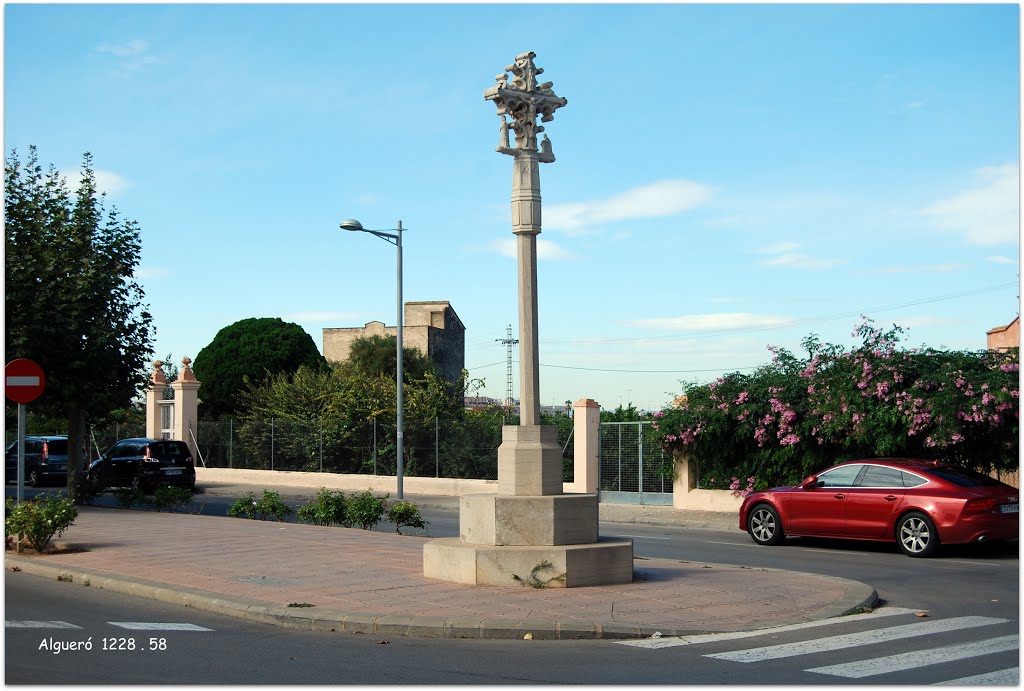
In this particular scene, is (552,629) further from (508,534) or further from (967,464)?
(967,464)

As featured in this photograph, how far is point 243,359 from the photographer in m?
48.1

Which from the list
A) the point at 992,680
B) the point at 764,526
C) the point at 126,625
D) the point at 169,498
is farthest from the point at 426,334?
the point at 992,680

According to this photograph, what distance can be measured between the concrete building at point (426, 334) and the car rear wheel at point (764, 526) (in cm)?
3280

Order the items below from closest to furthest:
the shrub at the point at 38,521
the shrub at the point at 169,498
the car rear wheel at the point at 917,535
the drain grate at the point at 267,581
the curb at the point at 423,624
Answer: the curb at the point at 423,624
the drain grate at the point at 267,581
the shrub at the point at 38,521
the car rear wheel at the point at 917,535
the shrub at the point at 169,498

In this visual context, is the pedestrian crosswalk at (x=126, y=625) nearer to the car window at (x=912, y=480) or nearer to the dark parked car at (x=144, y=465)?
the car window at (x=912, y=480)

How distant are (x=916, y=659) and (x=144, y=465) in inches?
912

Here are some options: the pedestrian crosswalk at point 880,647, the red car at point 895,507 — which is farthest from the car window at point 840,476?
the pedestrian crosswalk at point 880,647

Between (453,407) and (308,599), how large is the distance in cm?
2236

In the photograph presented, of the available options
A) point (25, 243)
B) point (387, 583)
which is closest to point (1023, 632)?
point (387, 583)

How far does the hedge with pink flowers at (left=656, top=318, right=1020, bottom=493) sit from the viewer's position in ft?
59.9

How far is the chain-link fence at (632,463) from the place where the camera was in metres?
24.8

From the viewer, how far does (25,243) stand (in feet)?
67.3

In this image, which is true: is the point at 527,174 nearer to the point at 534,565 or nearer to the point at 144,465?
the point at 534,565

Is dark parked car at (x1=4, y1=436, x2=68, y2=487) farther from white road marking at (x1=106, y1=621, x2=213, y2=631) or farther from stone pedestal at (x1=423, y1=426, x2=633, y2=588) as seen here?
white road marking at (x1=106, y1=621, x2=213, y2=631)
